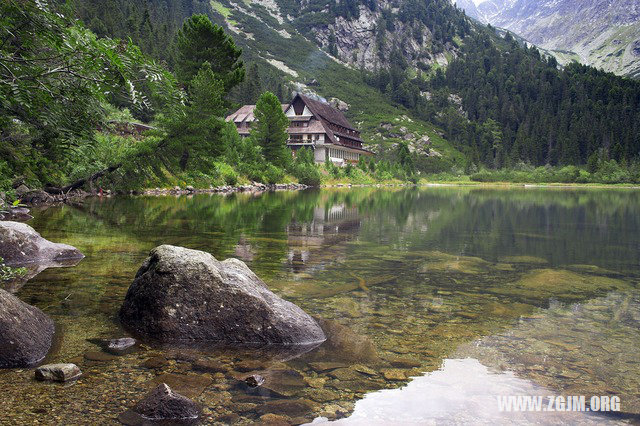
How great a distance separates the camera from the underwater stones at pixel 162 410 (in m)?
4.50

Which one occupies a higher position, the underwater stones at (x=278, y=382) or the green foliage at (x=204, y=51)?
the green foliage at (x=204, y=51)

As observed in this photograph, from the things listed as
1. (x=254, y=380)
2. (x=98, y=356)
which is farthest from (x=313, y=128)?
(x=254, y=380)

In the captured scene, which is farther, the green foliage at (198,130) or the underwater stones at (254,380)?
the green foliage at (198,130)

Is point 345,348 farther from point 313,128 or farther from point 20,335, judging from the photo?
point 313,128

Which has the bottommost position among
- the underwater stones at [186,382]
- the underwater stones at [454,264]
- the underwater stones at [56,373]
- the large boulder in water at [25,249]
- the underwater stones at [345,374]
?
the underwater stones at [345,374]

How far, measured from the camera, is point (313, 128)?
96938 millimetres

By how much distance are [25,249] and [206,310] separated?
7.04m

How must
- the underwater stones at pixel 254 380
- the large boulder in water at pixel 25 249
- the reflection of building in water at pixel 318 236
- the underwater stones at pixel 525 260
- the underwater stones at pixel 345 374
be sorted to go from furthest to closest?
the underwater stones at pixel 525 260 → the reflection of building in water at pixel 318 236 → the large boulder in water at pixel 25 249 → the underwater stones at pixel 345 374 → the underwater stones at pixel 254 380

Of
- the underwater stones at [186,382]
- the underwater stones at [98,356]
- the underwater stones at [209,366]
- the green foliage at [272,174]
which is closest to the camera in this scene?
the underwater stones at [186,382]

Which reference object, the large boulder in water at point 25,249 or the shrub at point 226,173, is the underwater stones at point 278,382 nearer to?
the large boulder in water at point 25,249

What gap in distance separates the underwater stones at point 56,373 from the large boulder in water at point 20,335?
60 cm

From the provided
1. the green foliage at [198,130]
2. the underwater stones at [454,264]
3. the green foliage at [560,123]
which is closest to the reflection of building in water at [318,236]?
the underwater stones at [454,264]

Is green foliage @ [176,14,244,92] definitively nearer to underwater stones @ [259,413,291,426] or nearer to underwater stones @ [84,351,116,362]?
underwater stones @ [84,351,116,362]

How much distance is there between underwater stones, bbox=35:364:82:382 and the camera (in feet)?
17.0
